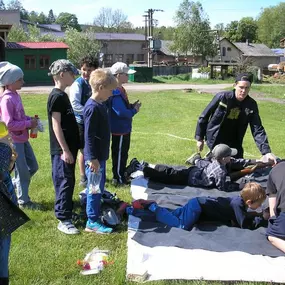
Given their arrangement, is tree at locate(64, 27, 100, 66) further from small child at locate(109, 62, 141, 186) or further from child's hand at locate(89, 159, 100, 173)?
child's hand at locate(89, 159, 100, 173)

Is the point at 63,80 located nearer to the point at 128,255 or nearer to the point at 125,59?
the point at 128,255

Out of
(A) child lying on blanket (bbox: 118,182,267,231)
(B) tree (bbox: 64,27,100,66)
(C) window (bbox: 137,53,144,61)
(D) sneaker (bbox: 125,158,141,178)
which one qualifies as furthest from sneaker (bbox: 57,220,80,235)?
(C) window (bbox: 137,53,144,61)

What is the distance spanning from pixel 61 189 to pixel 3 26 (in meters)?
33.9

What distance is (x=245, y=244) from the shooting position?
14.1 feet

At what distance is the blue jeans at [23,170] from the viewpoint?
5480 millimetres

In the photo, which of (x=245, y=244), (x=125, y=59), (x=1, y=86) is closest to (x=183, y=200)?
(x=245, y=244)

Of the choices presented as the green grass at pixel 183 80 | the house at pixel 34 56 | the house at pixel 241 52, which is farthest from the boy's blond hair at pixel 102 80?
the house at pixel 241 52

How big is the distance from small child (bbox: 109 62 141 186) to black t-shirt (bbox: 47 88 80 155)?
171cm

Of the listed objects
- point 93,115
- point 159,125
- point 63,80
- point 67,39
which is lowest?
point 159,125

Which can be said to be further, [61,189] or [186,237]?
[61,189]

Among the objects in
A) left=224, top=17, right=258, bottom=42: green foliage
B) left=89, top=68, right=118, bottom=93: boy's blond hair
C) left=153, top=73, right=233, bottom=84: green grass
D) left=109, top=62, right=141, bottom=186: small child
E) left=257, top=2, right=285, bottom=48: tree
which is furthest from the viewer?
left=257, top=2, right=285, bottom=48: tree

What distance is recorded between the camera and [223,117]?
261 inches

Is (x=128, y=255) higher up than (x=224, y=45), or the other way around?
(x=224, y=45)

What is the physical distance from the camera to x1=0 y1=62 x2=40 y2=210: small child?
487 centimetres
